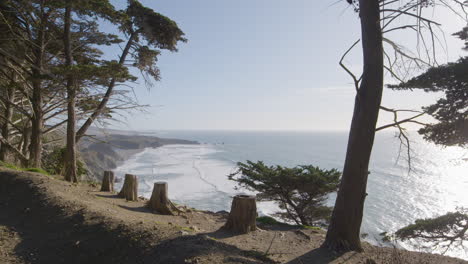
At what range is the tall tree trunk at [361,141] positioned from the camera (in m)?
4.16

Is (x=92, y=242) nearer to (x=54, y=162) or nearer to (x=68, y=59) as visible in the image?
(x=68, y=59)

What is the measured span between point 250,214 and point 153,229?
1.79m

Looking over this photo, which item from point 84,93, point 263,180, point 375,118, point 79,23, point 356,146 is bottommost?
point 263,180

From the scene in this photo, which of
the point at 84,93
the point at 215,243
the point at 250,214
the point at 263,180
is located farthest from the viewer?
the point at 263,180

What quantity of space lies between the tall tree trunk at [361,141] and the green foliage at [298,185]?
20.6 ft

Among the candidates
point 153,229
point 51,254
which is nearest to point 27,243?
point 51,254

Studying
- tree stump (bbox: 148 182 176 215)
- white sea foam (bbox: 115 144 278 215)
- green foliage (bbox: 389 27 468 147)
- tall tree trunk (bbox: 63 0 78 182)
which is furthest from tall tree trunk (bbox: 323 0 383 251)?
white sea foam (bbox: 115 144 278 215)

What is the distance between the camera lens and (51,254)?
3590mm

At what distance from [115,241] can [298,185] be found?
822 centimetres

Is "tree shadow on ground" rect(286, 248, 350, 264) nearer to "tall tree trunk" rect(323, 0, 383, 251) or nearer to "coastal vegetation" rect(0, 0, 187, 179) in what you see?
"tall tree trunk" rect(323, 0, 383, 251)

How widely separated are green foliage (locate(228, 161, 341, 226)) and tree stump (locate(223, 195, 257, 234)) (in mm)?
5913

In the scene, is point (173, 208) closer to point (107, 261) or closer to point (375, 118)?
point (107, 261)

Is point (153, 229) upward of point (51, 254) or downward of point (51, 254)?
upward

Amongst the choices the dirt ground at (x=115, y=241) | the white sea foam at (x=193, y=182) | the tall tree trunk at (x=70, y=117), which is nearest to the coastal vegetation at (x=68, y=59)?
the tall tree trunk at (x=70, y=117)
